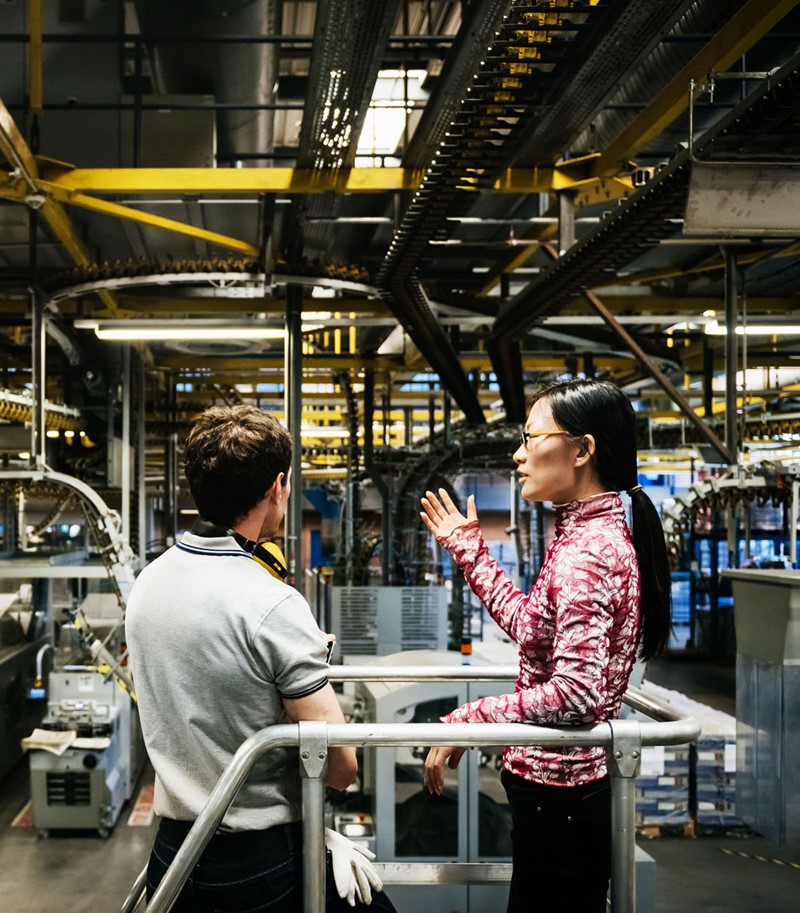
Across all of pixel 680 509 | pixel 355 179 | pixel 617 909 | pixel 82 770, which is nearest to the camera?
pixel 617 909

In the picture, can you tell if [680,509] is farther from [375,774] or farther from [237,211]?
[237,211]

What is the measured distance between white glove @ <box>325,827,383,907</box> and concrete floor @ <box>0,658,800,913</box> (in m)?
4.79

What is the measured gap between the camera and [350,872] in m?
1.69

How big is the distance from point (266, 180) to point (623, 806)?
139 inches

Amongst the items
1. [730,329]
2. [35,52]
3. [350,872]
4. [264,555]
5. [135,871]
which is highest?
Result: [35,52]

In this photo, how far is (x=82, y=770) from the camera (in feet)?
23.7

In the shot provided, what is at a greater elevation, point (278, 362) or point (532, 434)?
point (278, 362)

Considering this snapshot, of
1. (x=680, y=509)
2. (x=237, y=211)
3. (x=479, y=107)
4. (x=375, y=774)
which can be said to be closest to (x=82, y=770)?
(x=375, y=774)

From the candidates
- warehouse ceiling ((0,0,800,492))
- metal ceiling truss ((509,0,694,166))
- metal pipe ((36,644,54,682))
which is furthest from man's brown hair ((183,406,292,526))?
metal pipe ((36,644,54,682))

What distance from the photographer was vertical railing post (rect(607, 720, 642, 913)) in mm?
1602

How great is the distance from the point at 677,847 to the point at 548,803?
6447 millimetres

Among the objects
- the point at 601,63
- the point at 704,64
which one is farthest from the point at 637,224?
the point at 601,63

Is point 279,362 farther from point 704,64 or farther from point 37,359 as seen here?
point 704,64

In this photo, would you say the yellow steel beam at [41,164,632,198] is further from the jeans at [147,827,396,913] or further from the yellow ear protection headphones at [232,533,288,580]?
the jeans at [147,827,396,913]
